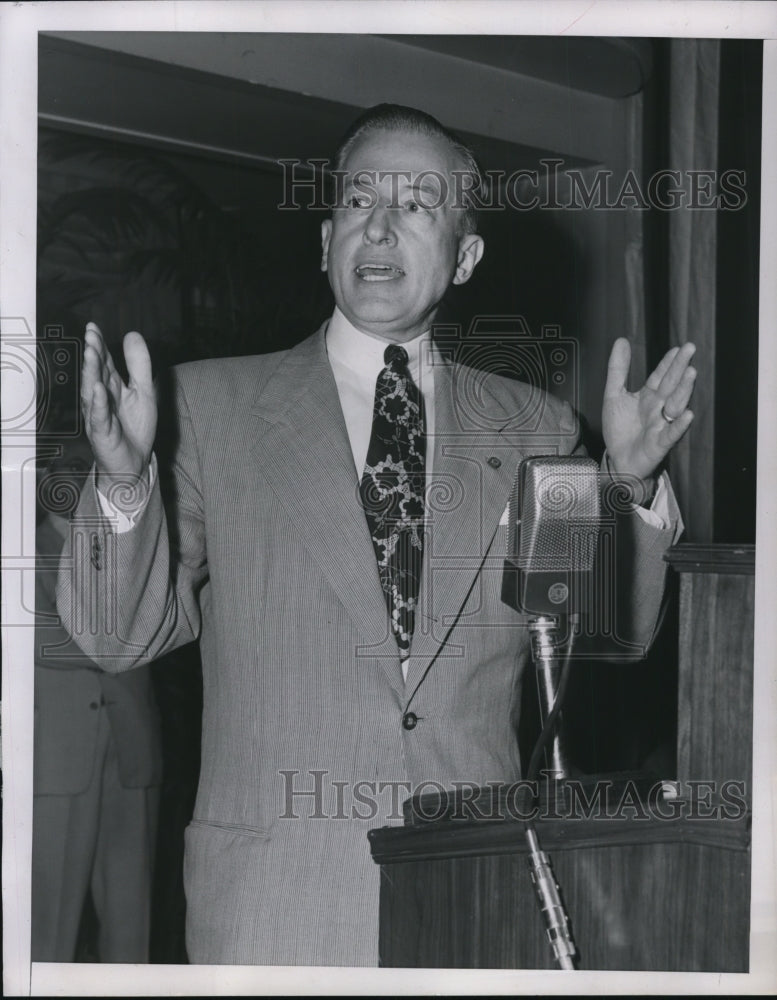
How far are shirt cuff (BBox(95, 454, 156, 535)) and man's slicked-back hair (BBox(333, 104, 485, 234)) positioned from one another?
585 mm

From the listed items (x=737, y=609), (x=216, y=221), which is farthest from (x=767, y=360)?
(x=216, y=221)

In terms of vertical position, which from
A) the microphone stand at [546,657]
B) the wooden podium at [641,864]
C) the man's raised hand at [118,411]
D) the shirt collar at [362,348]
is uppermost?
the shirt collar at [362,348]

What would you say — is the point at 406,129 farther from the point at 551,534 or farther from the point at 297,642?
the point at 297,642

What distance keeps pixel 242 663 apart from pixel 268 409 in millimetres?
413

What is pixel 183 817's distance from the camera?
1906 mm

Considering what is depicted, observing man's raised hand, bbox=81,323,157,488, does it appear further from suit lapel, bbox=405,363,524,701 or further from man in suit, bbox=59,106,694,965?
suit lapel, bbox=405,363,524,701

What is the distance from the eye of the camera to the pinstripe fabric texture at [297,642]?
1.87 meters

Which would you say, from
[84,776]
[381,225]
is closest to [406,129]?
[381,225]

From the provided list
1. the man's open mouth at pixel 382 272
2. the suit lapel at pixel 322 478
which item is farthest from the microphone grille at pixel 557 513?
the man's open mouth at pixel 382 272

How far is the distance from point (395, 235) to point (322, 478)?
415mm

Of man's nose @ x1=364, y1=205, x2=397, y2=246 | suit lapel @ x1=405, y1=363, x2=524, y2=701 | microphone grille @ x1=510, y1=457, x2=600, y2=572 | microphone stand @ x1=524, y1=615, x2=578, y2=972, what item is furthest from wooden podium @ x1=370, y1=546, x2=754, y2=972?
man's nose @ x1=364, y1=205, x2=397, y2=246

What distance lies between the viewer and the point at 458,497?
1928 millimetres

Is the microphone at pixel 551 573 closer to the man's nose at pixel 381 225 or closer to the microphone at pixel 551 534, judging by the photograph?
the microphone at pixel 551 534

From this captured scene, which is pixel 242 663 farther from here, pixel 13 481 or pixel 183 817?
pixel 13 481
